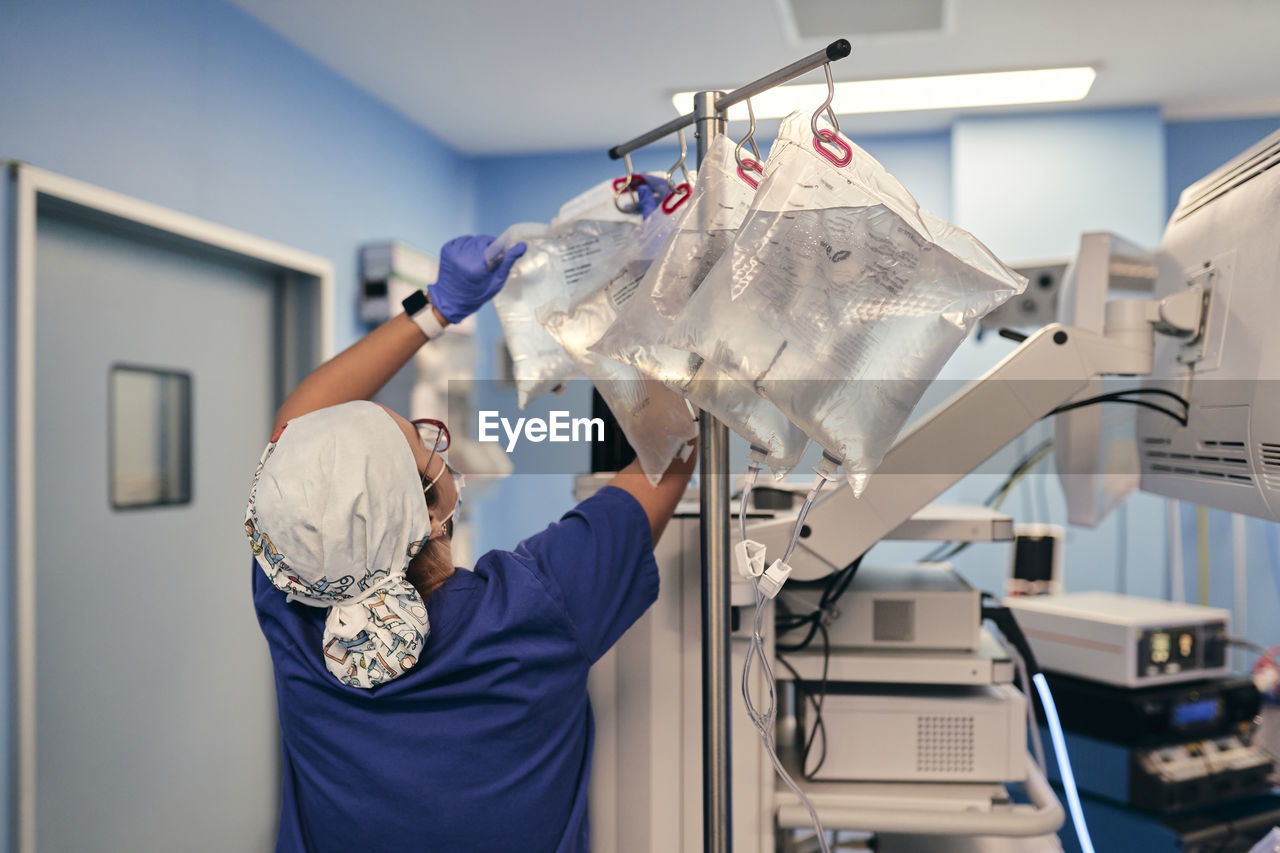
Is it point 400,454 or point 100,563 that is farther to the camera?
point 100,563

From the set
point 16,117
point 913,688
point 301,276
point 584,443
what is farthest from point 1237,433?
point 301,276

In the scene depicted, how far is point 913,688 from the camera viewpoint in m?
1.24

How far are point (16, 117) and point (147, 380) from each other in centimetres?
70

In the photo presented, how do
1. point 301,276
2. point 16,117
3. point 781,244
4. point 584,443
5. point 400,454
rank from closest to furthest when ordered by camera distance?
point 781,244, point 400,454, point 584,443, point 16,117, point 301,276

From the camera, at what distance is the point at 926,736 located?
1.18 meters

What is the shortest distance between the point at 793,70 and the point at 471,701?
0.71 metres

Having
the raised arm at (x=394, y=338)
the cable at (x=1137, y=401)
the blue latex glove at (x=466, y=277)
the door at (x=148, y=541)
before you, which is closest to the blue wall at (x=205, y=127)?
the door at (x=148, y=541)

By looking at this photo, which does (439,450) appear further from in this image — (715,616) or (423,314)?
(715,616)

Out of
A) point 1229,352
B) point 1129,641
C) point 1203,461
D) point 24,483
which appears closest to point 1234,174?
point 1229,352

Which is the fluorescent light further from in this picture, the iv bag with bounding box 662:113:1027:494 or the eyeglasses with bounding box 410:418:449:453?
the iv bag with bounding box 662:113:1027:494

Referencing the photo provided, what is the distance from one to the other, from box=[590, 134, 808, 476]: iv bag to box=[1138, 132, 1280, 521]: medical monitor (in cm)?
53

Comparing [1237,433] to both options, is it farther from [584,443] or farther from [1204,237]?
[584,443]

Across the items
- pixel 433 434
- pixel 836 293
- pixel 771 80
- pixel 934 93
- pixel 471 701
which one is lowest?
pixel 471 701

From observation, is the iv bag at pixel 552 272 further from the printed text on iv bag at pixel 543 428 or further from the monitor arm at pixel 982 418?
the monitor arm at pixel 982 418
